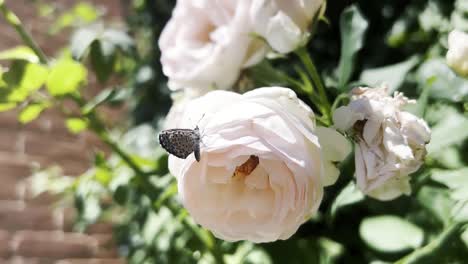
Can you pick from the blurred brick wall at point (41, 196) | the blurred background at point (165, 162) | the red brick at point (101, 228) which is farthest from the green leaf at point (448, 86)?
the red brick at point (101, 228)

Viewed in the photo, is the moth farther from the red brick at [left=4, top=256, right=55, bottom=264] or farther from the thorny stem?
the red brick at [left=4, top=256, right=55, bottom=264]

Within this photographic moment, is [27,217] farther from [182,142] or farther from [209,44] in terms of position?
[182,142]

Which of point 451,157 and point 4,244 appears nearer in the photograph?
point 451,157

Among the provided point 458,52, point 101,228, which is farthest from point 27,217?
point 458,52

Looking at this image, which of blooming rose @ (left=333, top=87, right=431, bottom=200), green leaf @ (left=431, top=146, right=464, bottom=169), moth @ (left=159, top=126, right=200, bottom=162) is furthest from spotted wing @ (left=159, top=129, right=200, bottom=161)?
green leaf @ (left=431, top=146, right=464, bottom=169)

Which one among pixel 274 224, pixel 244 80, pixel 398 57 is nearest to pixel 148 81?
pixel 398 57
